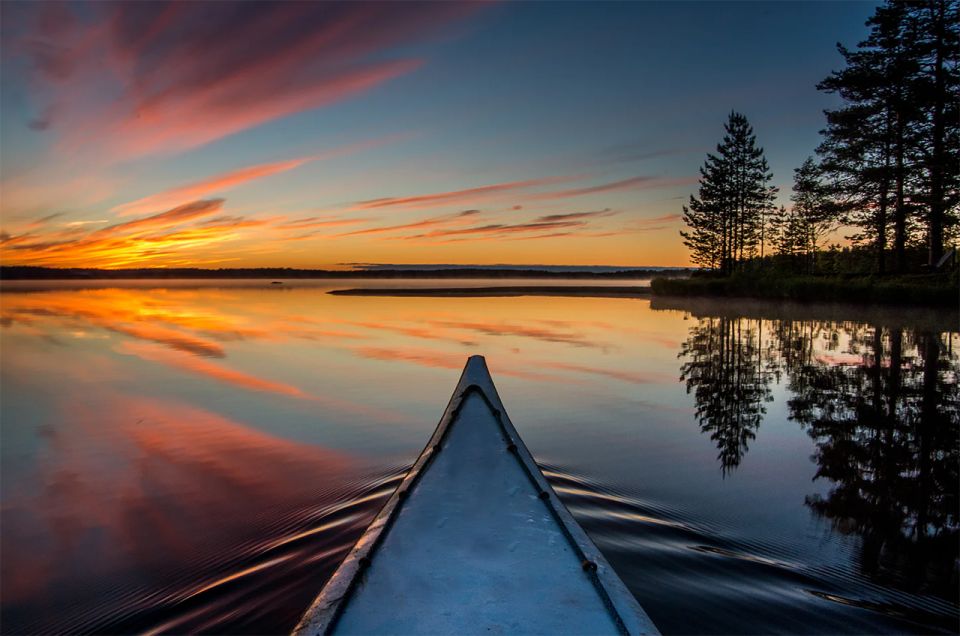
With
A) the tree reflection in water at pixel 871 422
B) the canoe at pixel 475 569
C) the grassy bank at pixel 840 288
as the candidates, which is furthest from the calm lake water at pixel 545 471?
the grassy bank at pixel 840 288

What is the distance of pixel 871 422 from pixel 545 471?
555 centimetres

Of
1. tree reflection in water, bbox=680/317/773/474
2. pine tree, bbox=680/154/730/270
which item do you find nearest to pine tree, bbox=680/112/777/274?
pine tree, bbox=680/154/730/270

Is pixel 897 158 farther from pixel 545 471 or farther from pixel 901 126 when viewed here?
pixel 545 471

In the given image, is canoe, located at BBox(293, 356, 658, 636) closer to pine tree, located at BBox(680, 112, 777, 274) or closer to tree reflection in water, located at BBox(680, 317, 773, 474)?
tree reflection in water, located at BBox(680, 317, 773, 474)

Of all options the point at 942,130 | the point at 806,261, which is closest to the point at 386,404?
the point at 942,130

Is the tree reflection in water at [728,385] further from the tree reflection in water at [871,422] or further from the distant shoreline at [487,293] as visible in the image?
the distant shoreline at [487,293]

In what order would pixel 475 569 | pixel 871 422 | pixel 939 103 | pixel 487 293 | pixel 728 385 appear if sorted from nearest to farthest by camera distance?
1. pixel 475 569
2. pixel 871 422
3. pixel 728 385
4. pixel 939 103
5. pixel 487 293

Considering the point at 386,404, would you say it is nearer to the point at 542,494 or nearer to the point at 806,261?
the point at 542,494

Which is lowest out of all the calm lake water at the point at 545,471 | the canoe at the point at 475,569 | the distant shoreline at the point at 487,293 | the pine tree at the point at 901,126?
the calm lake water at the point at 545,471

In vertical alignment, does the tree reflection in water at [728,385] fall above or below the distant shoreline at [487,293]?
below

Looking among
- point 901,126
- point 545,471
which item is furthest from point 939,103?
point 545,471

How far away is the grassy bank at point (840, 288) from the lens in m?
22.7

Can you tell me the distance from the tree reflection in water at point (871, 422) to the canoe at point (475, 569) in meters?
2.61

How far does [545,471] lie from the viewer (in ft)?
21.5
